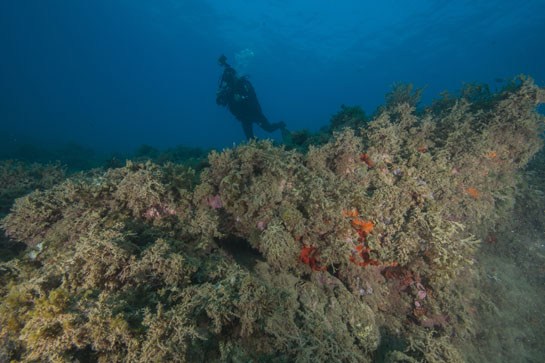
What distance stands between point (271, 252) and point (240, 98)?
16.9 metres

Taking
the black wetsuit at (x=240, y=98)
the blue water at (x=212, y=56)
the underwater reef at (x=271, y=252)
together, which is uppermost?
the blue water at (x=212, y=56)

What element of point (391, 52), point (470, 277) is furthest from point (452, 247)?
point (391, 52)

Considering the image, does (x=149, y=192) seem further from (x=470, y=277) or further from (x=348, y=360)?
(x=470, y=277)

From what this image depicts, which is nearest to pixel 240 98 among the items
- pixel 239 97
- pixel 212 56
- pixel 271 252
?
pixel 239 97

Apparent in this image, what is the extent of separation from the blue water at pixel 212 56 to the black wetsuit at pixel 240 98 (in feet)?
85.7

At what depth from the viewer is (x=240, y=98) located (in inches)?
715

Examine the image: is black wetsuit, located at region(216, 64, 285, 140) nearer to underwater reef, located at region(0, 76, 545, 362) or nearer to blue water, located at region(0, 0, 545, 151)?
underwater reef, located at region(0, 76, 545, 362)

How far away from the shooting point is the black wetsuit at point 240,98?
704 inches

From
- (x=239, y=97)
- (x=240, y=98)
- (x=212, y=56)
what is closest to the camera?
(x=239, y=97)

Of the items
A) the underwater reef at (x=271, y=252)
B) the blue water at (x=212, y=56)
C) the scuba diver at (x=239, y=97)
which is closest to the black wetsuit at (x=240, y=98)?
the scuba diver at (x=239, y=97)

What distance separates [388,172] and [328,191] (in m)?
1.90

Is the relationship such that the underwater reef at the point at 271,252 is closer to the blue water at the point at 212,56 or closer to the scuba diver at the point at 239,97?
the scuba diver at the point at 239,97

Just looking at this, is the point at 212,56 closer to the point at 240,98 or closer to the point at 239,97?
the point at 240,98

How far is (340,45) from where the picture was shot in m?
72.4
